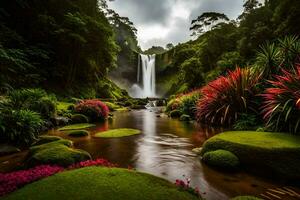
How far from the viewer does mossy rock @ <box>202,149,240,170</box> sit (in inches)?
177

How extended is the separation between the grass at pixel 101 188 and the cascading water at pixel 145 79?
4490 cm

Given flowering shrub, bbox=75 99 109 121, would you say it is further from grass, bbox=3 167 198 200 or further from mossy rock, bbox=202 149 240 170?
grass, bbox=3 167 198 200

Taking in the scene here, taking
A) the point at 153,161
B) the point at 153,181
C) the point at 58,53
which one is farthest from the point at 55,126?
the point at 58,53

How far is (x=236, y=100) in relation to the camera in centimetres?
881

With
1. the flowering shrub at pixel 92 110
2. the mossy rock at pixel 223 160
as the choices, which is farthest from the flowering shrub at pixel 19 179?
the flowering shrub at pixel 92 110

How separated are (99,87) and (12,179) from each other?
2619cm

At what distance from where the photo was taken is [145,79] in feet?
162

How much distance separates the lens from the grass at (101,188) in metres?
2.42

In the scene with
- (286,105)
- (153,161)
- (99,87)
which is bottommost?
(153,161)

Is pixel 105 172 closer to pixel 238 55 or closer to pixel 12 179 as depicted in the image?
pixel 12 179

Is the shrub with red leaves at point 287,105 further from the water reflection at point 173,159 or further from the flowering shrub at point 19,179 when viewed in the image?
the flowering shrub at point 19,179

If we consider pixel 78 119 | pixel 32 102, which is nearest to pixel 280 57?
pixel 78 119

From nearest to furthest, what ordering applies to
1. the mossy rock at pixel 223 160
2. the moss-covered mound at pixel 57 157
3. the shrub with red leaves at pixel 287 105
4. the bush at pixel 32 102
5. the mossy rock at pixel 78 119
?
the moss-covered mound at pixel 57 157 → the mossy rock at pixel 223 160 → the shrub with red leaves at pixel 287 105 → the bush at pixel 32 102 → the mossy rock at pixel 78 119

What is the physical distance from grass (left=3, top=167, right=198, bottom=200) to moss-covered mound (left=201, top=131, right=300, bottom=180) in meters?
2.44
